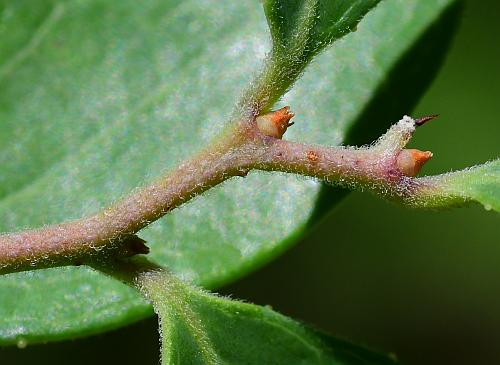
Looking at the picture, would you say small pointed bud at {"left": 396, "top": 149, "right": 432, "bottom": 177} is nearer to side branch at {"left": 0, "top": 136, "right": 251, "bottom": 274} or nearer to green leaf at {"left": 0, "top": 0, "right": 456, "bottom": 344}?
side branch at {"left": 0, "top": 136, "right": 251, "bottom": 274}

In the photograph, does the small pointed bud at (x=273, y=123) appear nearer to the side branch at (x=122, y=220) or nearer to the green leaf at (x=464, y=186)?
the side branch at (x=122, y=220)

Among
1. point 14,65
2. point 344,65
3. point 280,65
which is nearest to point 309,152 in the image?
point 280,65

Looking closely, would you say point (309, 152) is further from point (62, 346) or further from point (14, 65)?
point (62, 346)

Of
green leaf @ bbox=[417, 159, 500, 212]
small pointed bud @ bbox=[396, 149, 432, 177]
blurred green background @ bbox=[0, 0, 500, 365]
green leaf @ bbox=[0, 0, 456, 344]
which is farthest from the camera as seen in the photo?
blurred green background @ bbox=[0, 0, 500, 365]

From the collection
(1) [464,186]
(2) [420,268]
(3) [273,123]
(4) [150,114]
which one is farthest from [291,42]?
(2) [420,268]

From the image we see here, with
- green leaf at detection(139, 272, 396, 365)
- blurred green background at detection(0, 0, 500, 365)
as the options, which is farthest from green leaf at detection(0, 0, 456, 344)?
blurred green background at detection(0, 0, 500, 365)

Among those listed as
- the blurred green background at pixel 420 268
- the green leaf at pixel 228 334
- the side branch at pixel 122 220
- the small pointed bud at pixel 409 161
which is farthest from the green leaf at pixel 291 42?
the blurred green background at pixel 420 268

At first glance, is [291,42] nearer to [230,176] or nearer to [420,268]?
[230,176]
